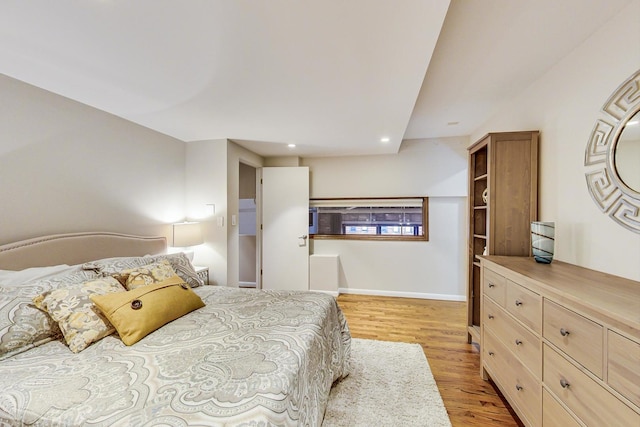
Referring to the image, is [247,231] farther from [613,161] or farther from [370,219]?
[613,161]

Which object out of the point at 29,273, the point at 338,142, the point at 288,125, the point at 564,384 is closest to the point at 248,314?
the point at 29,273

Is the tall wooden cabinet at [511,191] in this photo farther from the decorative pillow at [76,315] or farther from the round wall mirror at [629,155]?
the decorative pillow at [76,315]

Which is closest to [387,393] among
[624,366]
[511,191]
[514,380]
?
[514,380]

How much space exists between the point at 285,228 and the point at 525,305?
321cm

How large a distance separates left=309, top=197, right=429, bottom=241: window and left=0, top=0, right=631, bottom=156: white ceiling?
1.82 meters

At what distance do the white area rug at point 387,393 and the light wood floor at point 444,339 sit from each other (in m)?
0.11

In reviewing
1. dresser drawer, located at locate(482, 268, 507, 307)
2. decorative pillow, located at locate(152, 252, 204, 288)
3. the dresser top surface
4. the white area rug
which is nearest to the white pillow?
decorative pillow, located at locate(152, 252, 204, 288)

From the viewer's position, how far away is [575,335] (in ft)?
3.59

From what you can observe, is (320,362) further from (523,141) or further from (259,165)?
(259,165)

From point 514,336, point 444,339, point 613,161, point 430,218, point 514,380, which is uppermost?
point 613,161

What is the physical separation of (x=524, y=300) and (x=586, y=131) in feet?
3.88

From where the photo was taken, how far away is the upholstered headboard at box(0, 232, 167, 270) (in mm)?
1636

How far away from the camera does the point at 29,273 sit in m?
1.52

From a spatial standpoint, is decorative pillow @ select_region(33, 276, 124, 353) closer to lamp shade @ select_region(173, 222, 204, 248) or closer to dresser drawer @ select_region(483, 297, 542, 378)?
lamp shade @ select_region(173, 222, 204, 248)
